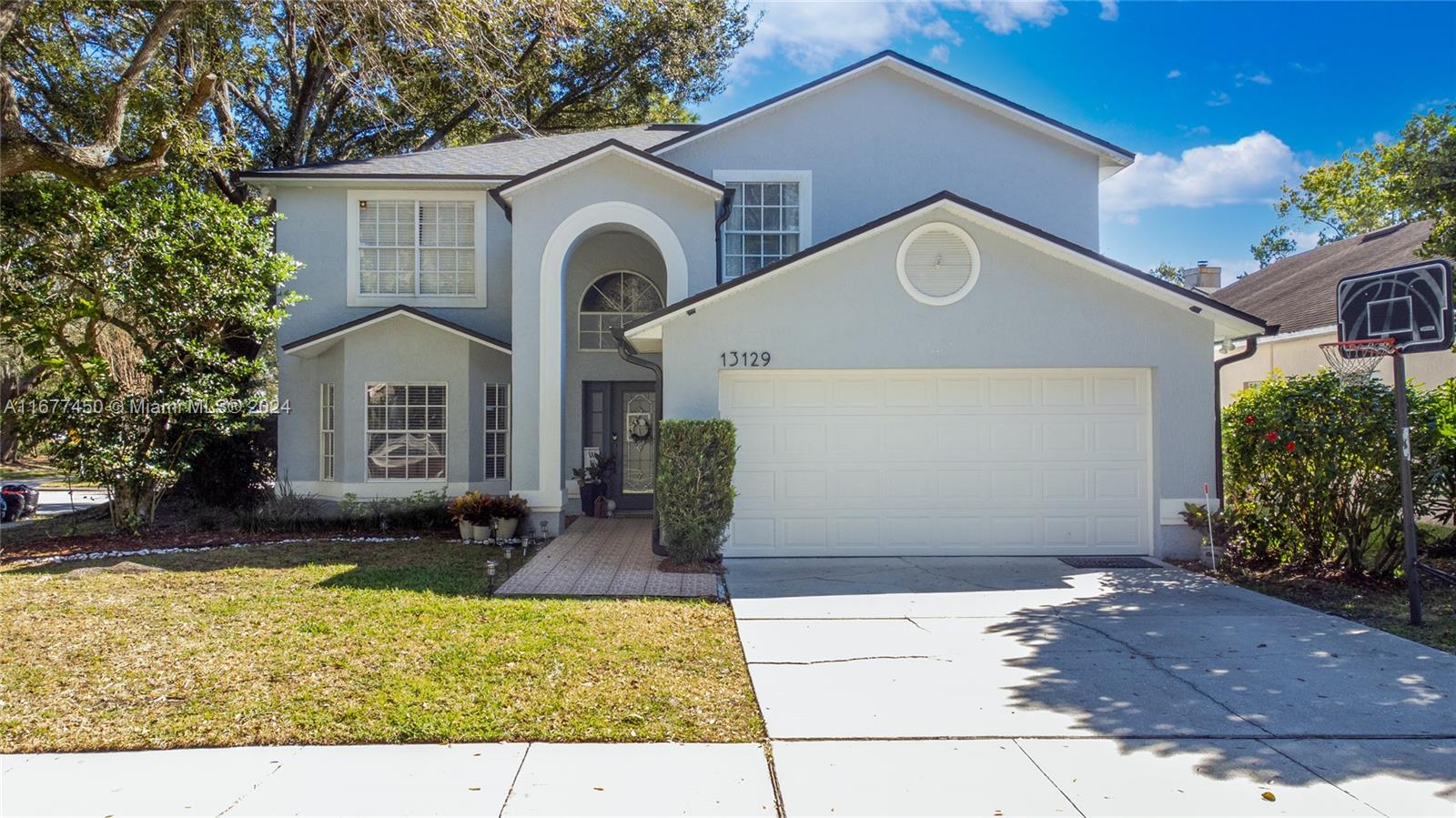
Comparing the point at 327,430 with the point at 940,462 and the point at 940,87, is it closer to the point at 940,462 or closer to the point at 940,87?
the point at 940,462

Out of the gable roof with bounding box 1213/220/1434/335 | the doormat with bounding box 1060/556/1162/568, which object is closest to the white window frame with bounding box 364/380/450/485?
the doormat with bounding box 1060/556/1162/568

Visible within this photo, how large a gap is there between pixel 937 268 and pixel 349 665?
7358 millimetres

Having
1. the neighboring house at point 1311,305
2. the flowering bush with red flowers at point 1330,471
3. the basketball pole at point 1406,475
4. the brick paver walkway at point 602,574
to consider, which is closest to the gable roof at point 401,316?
the brick paver walkway at point 602,574

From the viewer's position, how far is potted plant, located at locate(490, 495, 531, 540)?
12.1 m

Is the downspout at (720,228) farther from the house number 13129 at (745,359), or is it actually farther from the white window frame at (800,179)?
the house number 13129 at (745,359)

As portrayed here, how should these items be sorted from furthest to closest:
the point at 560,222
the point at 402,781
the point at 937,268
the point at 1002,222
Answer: the point at 560,222, the point at 937,268, the point at 1002,222, the point at 402,781

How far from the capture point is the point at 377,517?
522 inches

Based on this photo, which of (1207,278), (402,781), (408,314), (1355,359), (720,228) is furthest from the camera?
(1207,278)

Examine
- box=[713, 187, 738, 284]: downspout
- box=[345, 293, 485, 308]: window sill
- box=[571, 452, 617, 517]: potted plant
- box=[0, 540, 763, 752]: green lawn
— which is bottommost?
box=[0, 540, 763, 752]: green lawn

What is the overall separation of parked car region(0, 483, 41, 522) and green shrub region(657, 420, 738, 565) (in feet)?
46.8

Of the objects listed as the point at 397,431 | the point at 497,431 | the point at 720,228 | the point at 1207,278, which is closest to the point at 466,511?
the point at 497,431

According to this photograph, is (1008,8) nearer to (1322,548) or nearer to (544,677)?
(1322,548)

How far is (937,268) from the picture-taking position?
1013 centimetres

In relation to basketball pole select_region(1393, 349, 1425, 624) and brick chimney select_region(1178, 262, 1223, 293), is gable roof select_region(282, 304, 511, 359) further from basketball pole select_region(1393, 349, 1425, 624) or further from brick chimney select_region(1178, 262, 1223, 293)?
brick chimney select_region(1178, 262, 1223, 293)
